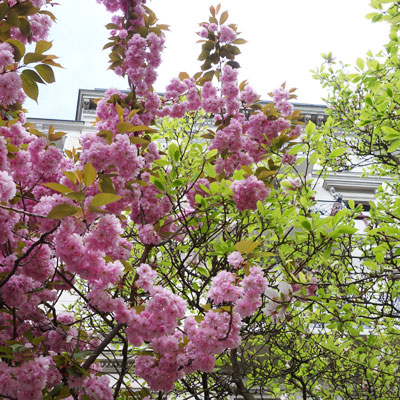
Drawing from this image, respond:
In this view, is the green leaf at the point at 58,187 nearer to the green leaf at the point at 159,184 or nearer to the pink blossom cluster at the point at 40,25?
the green leaf at the point at 159,184

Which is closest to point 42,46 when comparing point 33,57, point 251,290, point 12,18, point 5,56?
point 33,57

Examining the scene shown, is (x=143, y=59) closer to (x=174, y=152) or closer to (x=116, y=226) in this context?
(x=174, y=152)

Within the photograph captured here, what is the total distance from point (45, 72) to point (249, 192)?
151 centimetres

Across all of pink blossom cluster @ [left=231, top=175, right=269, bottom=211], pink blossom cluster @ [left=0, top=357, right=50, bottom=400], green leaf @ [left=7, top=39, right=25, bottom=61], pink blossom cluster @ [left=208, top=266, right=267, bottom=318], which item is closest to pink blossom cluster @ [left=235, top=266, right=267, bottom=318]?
pink blossom cluster @ [left=208, top=266, right=267, bottom=318]

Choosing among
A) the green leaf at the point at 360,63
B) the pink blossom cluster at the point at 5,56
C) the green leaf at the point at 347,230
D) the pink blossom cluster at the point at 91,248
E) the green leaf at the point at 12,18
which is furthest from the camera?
the green leaf at the point at 360,63

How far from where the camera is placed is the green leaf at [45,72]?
2109 mm

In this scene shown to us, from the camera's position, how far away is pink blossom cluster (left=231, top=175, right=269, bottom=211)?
269cm

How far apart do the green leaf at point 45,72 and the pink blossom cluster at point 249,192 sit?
1.37 m

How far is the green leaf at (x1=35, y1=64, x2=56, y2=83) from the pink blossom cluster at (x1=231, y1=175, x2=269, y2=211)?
4.49 feet

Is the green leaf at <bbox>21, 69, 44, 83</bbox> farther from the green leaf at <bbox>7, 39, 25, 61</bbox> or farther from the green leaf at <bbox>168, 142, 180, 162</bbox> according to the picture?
the green leaf at <bbox>168, 142, 180, 162</bbox>

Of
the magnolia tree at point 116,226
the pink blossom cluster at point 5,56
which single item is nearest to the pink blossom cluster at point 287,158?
the magnolia tree at point 116,226

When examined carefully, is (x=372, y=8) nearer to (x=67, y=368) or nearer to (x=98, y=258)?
(x=98, y=258)

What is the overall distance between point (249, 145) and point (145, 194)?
1149 millimetres

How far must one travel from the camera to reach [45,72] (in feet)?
6.93
